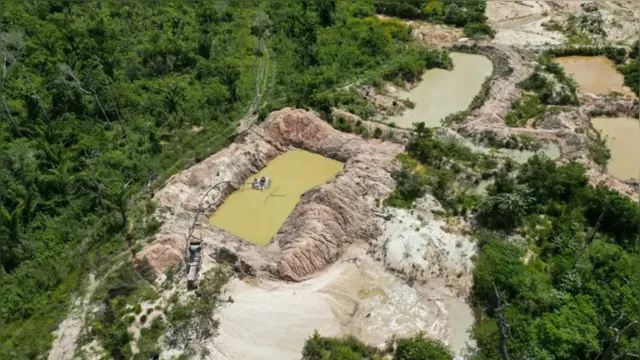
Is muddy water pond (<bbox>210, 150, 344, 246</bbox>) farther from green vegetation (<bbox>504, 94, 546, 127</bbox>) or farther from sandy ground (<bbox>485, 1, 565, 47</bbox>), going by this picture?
sandy ground (<bbox>485, 1, 565, 47</bbox>)

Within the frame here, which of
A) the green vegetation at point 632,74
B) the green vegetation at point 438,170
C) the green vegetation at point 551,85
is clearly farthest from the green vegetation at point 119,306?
the green vegetation at point 632,74

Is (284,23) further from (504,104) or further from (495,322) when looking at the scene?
(495,322)

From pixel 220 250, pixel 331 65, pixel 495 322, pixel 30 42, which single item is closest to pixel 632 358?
pixel 495 322

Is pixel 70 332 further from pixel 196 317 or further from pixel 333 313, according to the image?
pixel 333 313

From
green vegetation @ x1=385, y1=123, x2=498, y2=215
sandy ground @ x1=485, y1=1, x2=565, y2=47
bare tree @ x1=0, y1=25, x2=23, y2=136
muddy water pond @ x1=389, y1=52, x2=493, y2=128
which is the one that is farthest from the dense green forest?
sandy ground @ x1=485, y1=1, x2=565, y2=47

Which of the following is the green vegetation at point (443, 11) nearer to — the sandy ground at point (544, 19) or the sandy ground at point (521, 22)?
the sandy ground at point (521, 22)

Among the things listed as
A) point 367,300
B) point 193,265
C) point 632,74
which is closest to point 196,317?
point 193,265
